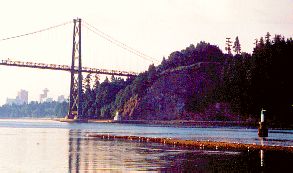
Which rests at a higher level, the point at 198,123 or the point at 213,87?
the point at 213,87

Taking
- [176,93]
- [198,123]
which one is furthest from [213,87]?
[198,123]

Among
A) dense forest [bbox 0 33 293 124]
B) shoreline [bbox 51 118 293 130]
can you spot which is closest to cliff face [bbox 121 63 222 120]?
dense forest [bbox 0 33 293 124]

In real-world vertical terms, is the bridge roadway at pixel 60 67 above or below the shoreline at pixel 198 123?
above

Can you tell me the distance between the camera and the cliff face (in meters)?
171

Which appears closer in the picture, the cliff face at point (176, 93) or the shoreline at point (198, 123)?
the shoreline at point (198, 123)

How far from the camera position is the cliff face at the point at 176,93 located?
171 meters

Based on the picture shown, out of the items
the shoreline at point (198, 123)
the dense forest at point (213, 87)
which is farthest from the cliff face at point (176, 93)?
the shoreline at point (198, 123)

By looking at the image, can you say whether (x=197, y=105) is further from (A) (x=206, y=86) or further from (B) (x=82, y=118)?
(B) (x=82, y=118)

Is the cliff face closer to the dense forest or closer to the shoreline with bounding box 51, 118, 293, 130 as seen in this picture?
the dense forest

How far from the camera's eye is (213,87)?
17412cm

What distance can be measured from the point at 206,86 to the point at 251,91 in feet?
159

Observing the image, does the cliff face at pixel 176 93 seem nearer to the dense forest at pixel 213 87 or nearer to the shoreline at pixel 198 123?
the dense forest at pixel 213 87

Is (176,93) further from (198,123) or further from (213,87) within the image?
(198,123)

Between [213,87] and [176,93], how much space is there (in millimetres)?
10559
